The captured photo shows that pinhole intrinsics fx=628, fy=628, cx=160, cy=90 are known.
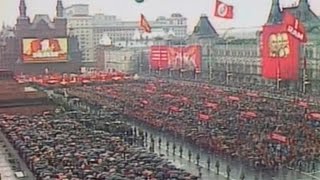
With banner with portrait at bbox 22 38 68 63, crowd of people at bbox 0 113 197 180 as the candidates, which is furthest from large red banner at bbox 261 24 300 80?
banner with portrait at bbox 22 38 68 63

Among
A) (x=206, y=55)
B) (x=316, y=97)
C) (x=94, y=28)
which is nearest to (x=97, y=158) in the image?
(x=316, y=97)

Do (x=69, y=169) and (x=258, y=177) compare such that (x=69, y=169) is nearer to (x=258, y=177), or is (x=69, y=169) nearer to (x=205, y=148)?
(x=258, y=177)

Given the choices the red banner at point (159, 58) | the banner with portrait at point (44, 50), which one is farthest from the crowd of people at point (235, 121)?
the banner with portrait at point (44, 50)

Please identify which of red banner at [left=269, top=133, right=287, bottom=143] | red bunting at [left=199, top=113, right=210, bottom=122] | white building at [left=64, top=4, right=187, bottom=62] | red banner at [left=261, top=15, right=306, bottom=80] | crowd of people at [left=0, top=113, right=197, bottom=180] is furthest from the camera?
white building at [left=64, top=4, right=187, bottom=62]

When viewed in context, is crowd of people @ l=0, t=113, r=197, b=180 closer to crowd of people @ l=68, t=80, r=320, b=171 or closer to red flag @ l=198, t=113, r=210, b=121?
crowd of people @ l=68, t=80, r=320, b=171

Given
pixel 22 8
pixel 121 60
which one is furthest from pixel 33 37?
pixel 121 60

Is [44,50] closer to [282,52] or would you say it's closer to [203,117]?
[282,52]

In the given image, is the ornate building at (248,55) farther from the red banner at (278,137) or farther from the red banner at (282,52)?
the red banner at (278,137)
